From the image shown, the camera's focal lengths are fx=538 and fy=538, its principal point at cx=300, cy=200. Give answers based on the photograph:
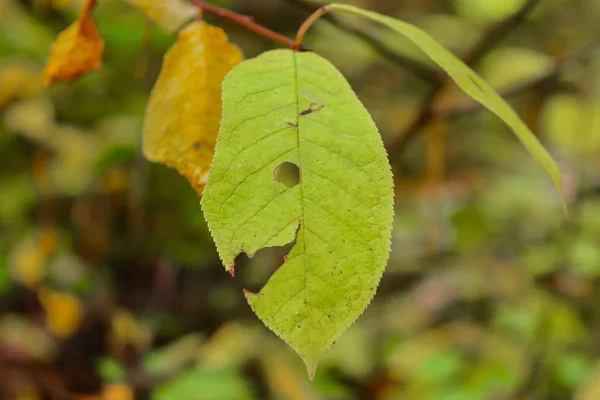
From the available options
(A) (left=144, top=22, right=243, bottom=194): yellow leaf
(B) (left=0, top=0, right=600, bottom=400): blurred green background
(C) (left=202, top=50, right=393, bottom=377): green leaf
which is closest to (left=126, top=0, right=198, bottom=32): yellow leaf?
(A) (left=144, top=22, right=243, bottom=194): yellow leaf

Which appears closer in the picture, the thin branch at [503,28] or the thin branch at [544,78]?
the thin branch at [503,28]

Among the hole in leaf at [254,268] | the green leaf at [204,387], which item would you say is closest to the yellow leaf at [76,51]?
the green leaf at [204,387]

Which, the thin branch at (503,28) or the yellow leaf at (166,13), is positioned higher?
the yellow leaf at (166,13)

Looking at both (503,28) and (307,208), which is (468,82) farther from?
(503,28)

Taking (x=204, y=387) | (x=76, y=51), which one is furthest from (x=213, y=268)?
(x=76, y=51)

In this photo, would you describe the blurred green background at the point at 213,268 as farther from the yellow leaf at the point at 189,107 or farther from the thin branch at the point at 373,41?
the yellow leaf at the point at 189,107

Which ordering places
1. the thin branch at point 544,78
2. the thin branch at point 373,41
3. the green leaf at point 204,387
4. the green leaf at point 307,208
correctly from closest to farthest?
1. the green leaf at point 307,208
2. the thin branch at point 373,41
3. the thin branch at point 544,78
4. the green leaf at point 204,387
